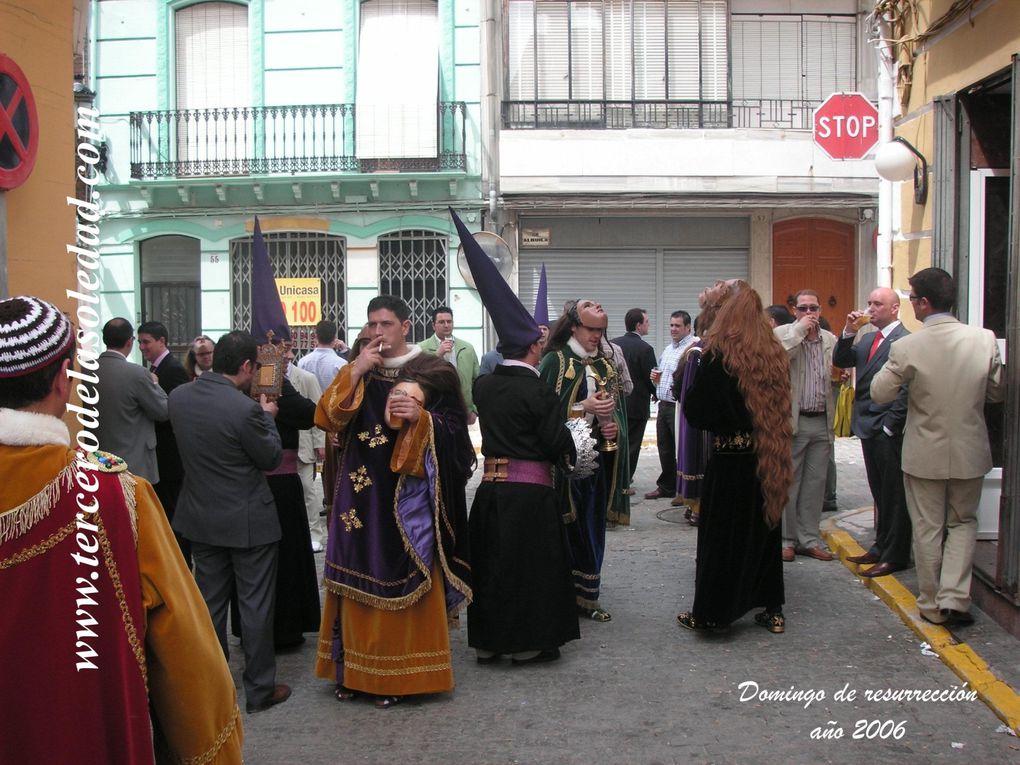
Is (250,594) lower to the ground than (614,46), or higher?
lower

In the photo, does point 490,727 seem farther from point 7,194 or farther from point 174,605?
point 7,194

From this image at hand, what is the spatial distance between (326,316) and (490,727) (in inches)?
526

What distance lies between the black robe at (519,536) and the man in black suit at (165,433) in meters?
1.93

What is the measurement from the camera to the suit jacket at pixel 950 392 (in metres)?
5.71

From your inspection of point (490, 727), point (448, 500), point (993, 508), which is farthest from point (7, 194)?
point (993, 508)

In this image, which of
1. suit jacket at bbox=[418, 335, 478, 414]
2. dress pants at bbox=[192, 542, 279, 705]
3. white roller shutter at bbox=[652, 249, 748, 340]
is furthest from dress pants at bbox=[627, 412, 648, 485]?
white roller shutter at bbox=[652, 249, 748, 340]

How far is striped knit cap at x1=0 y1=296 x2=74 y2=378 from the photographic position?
2.43 metres

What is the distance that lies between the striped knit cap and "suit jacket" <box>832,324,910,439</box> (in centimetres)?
563

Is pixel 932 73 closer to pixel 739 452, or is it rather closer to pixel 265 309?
pixel 739 452

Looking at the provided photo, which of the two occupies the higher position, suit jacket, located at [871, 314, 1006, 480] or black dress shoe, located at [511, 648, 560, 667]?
suit jacket, located at [871, 314, 1006, 480]

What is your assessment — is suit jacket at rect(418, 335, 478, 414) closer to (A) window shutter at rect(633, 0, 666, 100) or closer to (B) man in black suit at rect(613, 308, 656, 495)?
(B) man in black suit at rect(613, 308, 656, 495)

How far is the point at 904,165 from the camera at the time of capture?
7195mm

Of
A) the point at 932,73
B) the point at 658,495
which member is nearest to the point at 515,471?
the point at 932,73

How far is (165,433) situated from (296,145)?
11.5 m
